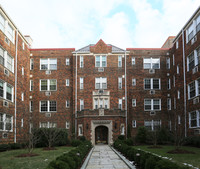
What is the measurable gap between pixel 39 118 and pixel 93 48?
10619mm

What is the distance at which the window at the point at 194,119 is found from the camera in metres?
25.1

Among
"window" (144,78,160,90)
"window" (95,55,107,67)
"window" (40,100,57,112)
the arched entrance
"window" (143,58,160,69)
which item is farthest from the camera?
"window" (143,58,160,69)

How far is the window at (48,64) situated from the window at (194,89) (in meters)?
16.5

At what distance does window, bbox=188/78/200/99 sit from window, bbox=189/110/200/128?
153cm

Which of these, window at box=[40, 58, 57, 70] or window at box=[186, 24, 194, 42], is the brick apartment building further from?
window at box=[186, 24, 194, 42]

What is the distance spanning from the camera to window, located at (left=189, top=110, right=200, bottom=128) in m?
25.1

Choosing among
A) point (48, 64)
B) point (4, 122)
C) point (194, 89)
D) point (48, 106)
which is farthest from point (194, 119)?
point (48, 64)

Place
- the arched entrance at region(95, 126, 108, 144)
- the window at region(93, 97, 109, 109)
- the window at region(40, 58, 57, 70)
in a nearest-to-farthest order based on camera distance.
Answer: the window at region(93, 97, 109, 109)
the arched entrance at region(95, 126, 108, 144)
the window at region(40, 58, 57, 70)

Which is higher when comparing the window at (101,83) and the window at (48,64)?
the window at (48,64)

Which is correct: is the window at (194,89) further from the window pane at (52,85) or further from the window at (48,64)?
the window at (48,64)

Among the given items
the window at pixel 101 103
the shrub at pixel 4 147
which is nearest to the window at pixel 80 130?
the window at pixel 101 103

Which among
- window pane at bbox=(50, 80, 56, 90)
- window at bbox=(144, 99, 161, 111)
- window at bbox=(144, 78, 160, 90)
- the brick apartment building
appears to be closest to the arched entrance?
the brick apartment building

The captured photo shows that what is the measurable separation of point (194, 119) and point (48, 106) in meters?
17.2

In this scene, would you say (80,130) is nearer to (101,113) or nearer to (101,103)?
(101,113)
